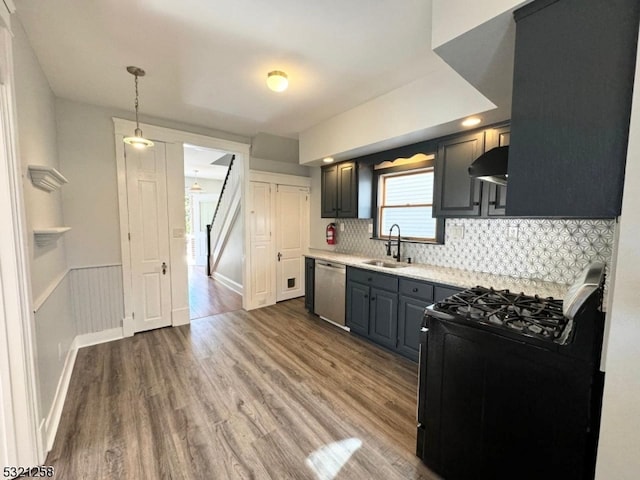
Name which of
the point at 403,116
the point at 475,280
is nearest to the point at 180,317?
the point at 475,280

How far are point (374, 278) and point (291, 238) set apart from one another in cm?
213

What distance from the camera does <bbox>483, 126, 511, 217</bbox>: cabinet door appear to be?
230 cm

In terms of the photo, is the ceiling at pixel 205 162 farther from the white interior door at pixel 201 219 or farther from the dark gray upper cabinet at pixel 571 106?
the dark gray upper cabinet at pixel 571 106

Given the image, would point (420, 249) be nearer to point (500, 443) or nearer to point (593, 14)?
point (500, 443)

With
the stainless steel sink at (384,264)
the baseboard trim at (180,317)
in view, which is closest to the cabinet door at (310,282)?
the stainless steel sink at (384,264)

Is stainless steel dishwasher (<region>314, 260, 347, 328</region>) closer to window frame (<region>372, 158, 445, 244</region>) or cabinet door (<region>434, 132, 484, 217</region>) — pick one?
window frame (<region>372, 158, 445, 244</region>)

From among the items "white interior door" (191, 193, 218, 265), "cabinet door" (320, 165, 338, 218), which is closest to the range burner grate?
"cabinet door" (320, 165, 338, 218)

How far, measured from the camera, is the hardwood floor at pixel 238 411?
5.27ft

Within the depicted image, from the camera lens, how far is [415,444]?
176 cm

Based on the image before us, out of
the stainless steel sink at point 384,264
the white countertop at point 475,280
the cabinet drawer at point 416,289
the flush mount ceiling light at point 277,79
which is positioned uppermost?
the flush mount ceiling light at point 277,79

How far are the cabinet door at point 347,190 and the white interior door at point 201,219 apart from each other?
5.72m

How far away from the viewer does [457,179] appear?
2600 millimetres

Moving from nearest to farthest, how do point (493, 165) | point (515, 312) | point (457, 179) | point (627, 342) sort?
point (627, 342), point (515, 312), point (493, 165), point (457, 179)

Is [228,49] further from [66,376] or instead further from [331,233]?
[66,376]
